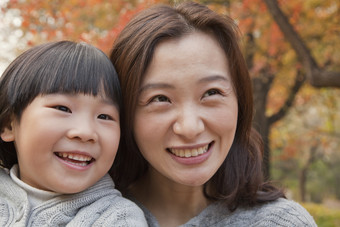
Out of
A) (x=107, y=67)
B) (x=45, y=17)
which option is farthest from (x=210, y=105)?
(x=45, y=17)

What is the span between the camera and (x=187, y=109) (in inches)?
79.9

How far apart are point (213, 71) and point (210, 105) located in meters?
0.17

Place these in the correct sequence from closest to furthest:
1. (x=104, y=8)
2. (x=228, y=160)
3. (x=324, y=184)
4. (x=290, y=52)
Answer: (x=228, y=160) → (x=104, y=8) → (x=290, y=52) → (x=324, y=184)

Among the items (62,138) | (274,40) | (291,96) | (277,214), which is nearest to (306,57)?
(274,40)

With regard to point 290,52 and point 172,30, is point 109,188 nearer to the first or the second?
point 172,30

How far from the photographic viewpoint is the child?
1.87 m

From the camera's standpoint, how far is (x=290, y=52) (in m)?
9.14

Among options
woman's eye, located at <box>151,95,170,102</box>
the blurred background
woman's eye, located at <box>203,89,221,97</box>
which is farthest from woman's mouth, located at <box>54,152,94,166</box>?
the blurred background

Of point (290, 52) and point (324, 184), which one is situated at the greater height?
point (290, 52)

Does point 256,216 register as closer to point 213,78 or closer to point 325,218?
point 213,78

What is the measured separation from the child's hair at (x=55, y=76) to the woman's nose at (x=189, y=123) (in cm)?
32

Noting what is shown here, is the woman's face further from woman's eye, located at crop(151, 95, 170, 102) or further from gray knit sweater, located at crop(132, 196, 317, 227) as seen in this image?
gray knit sweater, located at crop(132, 196, 317, 227)

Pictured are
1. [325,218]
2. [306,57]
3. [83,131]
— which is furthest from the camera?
[325,218]

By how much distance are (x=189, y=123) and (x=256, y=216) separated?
696mm
